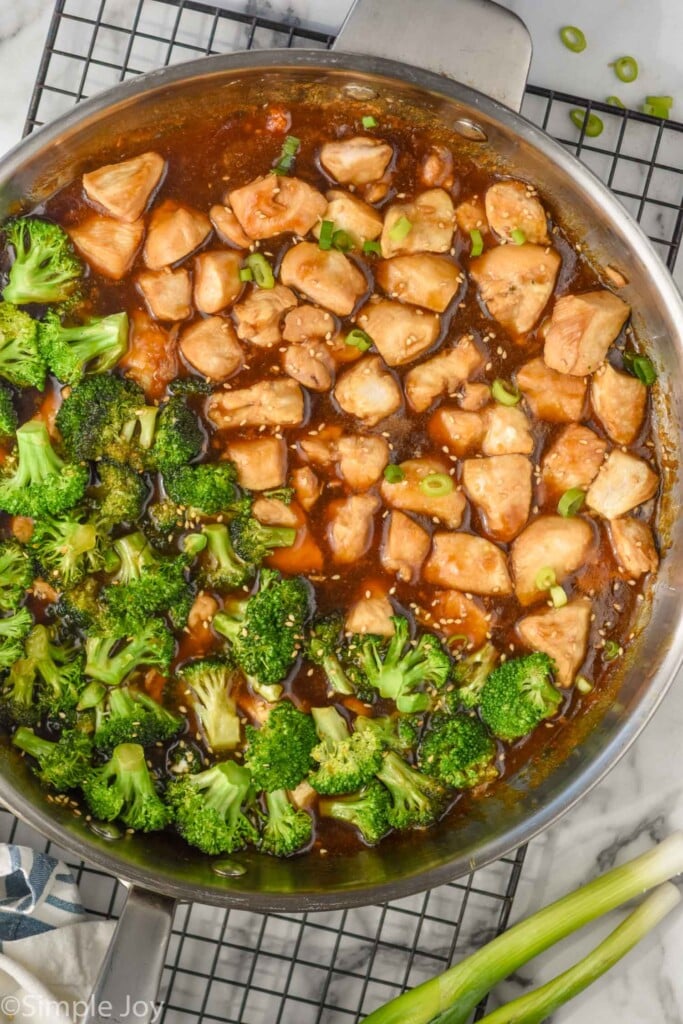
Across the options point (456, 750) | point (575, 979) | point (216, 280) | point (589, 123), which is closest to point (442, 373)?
point (216, 280)

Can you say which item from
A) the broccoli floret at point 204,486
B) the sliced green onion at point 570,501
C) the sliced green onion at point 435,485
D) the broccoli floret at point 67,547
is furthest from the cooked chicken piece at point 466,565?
the broccoli floret at point 67,547

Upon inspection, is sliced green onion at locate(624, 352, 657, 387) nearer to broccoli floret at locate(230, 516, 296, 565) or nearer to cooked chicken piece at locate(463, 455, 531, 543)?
cooked chicken piece at locate(463, 455, 531, 543)

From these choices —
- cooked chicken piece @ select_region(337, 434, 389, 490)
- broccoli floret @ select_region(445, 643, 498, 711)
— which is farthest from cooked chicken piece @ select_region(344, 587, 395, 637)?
cooked chicken piece @ select_region(337, 434, 389, 490)

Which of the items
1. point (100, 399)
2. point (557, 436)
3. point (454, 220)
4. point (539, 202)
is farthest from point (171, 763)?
point (539, 202)

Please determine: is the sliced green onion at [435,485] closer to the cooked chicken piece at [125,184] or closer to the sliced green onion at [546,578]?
the sliced green onion at [546,578]

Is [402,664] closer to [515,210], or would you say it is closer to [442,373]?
[442,373]
